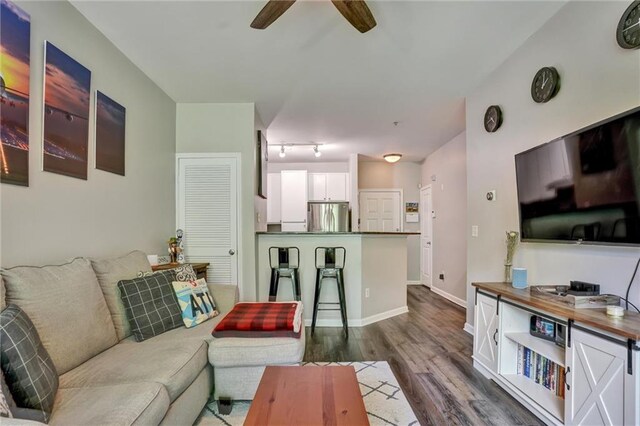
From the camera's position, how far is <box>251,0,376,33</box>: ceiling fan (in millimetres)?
1658

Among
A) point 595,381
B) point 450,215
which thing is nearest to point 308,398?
point 595,381

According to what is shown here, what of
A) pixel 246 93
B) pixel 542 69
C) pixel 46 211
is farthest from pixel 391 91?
pixel 46 211

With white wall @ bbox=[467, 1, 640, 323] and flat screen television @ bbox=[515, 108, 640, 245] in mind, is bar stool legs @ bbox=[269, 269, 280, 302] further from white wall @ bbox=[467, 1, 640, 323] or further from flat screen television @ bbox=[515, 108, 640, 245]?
flat screen television @ bbox=[515, 108, 640, 245]

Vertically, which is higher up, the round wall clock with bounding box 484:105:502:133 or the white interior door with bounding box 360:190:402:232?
the round wall clock with bounding box 484:105:502:133

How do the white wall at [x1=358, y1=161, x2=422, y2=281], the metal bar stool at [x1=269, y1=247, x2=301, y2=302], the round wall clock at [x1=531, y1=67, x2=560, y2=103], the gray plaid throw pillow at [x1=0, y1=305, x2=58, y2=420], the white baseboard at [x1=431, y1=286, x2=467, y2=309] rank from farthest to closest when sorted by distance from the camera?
the white wall at [x1=358, y1=161, x2=422, y2=281]
the white baseboard at [x1=431, y1=286, x2=467, y2=309]
the metal bar stool at [x1=269, y1=247, x2=301, y2=302]
the round wall clock at [x1=531, y1=67, x2=560, y2=103]
the gray plaid throw pillow at [x1=0, y1=305, x2=58, y2=420]

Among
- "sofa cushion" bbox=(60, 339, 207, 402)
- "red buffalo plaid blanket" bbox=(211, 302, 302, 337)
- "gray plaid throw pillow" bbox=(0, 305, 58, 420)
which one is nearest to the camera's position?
"gray plaid throw pillow" bbox=(0, 305, 58, 420)

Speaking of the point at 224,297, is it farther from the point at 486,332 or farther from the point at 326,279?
the point at 486,332

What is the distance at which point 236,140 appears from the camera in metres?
3.65

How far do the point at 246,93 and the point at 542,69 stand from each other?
272 cm

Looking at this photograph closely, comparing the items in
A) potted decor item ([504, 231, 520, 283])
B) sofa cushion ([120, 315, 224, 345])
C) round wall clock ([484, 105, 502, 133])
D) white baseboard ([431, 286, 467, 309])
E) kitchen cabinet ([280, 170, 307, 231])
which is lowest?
white baseboard ([431, 286, 467, 309])

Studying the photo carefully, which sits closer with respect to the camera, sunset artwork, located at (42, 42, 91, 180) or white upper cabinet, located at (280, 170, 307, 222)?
sunset artwork, located at (42, 42, 91, 180)

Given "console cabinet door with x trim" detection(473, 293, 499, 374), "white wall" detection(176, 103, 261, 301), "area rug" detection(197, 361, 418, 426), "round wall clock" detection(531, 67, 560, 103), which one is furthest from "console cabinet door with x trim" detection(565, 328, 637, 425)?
"white wall" detection(176, 103, 261, 301)

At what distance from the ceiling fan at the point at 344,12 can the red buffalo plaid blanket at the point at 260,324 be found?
6.24ft

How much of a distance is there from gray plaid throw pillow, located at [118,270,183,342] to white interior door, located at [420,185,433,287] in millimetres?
5151
